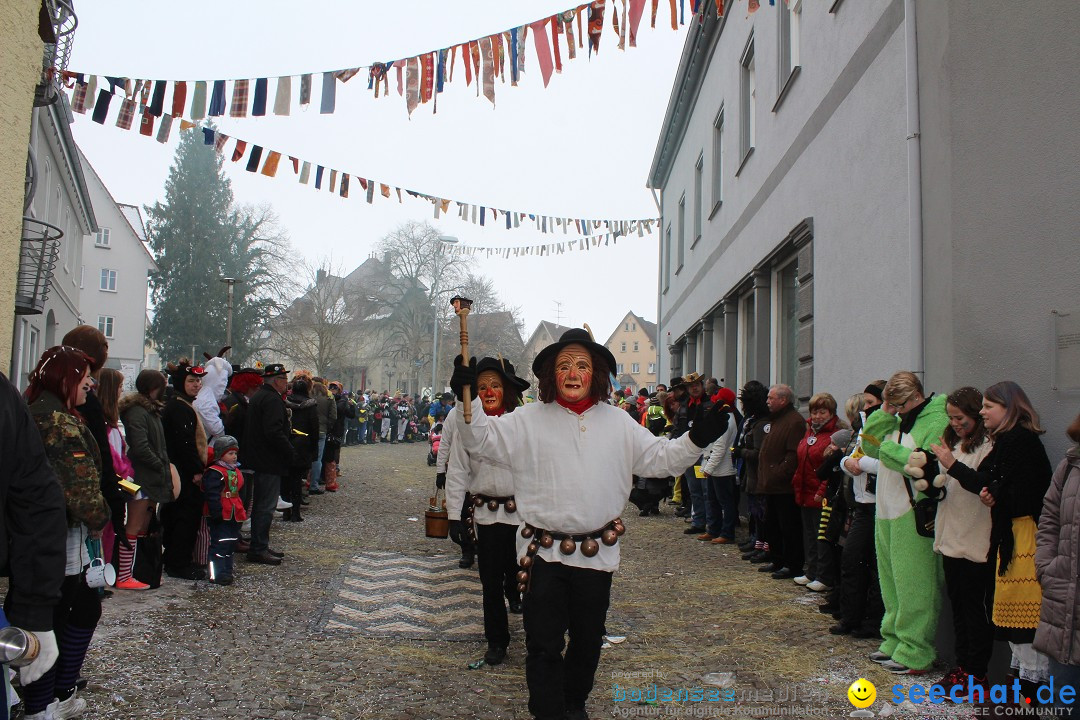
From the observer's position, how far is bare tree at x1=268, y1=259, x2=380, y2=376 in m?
42.2

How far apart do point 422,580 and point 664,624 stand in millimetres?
2460

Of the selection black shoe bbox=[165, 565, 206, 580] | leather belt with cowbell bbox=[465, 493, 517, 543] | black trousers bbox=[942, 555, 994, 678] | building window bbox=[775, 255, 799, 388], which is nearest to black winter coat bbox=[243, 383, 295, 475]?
black shoe bbox=[165, 565, 206, 580]

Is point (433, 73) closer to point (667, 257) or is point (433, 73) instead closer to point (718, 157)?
point (718, 157)

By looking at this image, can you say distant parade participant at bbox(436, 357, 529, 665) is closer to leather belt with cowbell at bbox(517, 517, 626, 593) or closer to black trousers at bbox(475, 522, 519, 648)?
black trousers at bbox(475, 522, 519, 648)

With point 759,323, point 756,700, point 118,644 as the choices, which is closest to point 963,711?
point 756,700

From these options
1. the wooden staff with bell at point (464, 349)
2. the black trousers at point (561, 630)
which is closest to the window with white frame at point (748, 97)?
the wooden staff with bell at point (464, 349)

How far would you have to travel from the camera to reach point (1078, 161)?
4996 millimetres

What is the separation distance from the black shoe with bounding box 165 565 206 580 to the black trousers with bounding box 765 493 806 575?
528 centimetres

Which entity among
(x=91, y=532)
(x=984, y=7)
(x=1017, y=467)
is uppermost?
(x=984, y=7)

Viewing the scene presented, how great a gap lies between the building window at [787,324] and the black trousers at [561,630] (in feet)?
23.2

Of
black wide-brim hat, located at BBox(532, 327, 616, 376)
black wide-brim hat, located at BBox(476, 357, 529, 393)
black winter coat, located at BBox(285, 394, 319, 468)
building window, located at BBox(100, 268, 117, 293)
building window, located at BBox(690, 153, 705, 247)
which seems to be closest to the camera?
black wide-brim hat, located at BBox(532, 327, 616, 376)

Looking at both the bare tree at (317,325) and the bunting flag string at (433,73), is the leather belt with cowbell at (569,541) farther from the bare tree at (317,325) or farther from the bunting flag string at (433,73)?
the bare tree at (317,325)

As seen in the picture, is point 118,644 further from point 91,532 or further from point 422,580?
point 422,580

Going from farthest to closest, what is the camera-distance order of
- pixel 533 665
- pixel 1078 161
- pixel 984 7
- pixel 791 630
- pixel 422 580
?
1. pixel 422 580
2. pixel 791 630
3. pixel 984 7
4. pixel 1078 161
5. pixel 533 665
